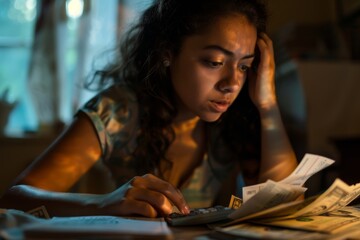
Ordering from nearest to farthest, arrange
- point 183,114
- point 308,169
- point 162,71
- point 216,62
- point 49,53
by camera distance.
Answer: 1. point 308,169
2. point 216,62
3. point 162,71
4. point 183,114
5. point 49,53

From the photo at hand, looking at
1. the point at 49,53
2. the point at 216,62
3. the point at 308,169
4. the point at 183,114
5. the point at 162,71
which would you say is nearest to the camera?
the point at 308,169

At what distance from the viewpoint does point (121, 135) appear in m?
1.13

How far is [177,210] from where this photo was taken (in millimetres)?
667

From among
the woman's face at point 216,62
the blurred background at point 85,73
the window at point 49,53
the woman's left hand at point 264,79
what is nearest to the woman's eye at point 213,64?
the woman's face at point 216,62

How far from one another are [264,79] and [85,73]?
1133 millimetres

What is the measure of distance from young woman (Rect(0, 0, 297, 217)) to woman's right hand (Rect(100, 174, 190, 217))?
0.12 meters

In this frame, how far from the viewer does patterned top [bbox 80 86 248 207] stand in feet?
3.56

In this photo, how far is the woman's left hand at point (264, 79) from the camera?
42.6 inches

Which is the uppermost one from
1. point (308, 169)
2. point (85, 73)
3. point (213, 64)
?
point (213, 64)

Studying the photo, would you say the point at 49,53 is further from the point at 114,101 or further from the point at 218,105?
the point at 218,105

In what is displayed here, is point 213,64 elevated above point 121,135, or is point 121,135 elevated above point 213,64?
point 213,64

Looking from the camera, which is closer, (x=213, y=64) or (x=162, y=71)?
(x=213, y=64)

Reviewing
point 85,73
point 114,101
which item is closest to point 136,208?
point 114,101

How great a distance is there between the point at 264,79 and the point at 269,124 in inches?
4.9
